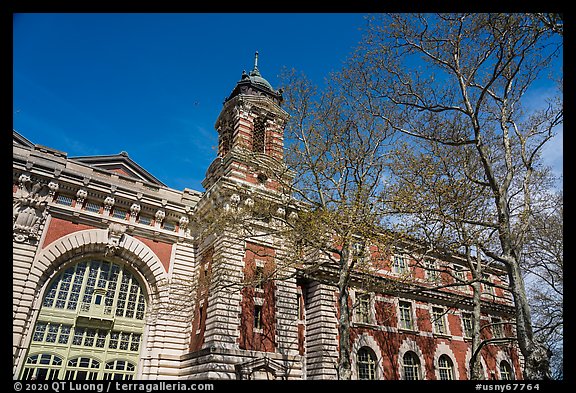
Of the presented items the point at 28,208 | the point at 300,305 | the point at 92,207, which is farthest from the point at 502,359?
the point at 28,208

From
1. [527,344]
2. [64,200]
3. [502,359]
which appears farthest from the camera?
[502,359]

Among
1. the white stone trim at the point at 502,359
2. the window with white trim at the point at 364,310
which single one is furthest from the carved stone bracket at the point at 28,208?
the white stone trim at the point at 502,359

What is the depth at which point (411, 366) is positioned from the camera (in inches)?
1006

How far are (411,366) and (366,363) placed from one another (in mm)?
3932

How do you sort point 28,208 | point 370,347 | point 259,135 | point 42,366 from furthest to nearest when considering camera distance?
point 259,135
point 370,347
point 28,208
point 42,366

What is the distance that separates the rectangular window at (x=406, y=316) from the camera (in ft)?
87.1

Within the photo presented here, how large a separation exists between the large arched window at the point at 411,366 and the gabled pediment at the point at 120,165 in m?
20.3

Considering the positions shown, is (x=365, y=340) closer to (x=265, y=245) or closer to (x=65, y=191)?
(x=265, y=245)

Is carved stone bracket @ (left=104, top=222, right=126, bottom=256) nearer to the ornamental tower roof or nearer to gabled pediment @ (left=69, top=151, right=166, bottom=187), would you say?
gabled pediment @ (left=69, top=151, right=166, bottom=187)

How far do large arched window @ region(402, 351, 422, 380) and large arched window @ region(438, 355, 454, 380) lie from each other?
200 centimetres

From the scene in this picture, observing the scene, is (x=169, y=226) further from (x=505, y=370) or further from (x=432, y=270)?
(x=505, y=370)

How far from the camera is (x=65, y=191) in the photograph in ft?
71.6

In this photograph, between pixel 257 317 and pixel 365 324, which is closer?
pixel 257 317
